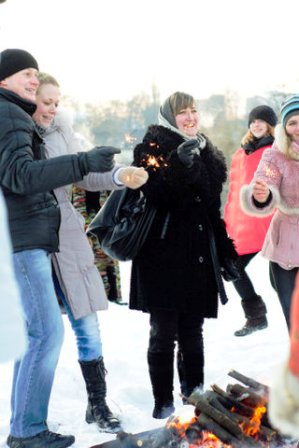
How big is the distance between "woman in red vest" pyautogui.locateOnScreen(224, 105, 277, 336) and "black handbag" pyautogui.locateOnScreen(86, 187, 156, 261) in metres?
2.13

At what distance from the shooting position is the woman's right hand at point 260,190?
12.1 feet

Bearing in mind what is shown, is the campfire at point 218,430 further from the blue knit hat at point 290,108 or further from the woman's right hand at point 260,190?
the blue knit hat at point 290,108

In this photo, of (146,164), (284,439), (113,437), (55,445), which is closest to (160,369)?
(113,437)

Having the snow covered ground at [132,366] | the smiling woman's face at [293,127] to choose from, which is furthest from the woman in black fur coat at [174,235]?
the smiling woman's face at [293,127]

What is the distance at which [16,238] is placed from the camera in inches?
114

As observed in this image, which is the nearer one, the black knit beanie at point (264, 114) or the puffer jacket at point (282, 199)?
the puffer jacket at point (282, 199)

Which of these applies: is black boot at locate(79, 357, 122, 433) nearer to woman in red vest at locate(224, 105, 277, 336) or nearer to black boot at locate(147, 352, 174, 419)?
black boot at locate(147, 352, 174, 419)

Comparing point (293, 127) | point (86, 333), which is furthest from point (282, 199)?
point (86, 333)

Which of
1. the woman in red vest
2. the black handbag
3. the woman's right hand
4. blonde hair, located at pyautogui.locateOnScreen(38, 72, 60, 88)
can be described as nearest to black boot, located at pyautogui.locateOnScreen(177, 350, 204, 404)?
the black handbag

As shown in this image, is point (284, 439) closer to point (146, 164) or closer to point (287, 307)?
point (287, 307)

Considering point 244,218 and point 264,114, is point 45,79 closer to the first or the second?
point 264,114

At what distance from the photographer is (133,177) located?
122 inches

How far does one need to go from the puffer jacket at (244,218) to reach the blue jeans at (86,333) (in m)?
2.36

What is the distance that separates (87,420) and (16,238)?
1.30 m
